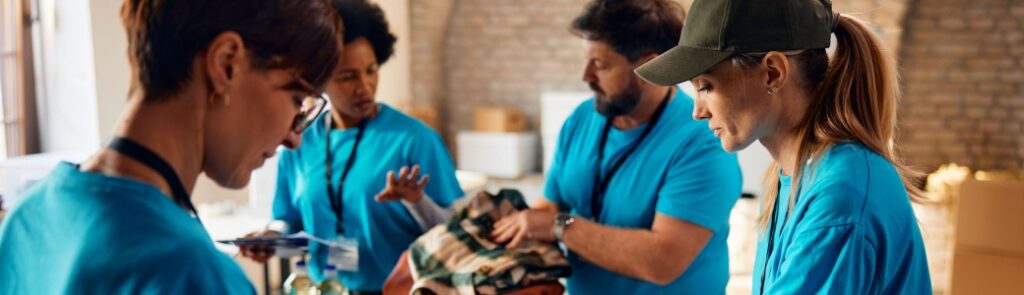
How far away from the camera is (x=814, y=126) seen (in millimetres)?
1209

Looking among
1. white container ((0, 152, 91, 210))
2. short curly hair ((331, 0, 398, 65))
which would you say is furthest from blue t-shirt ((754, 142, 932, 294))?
white container ((0, 152, 91, 210))

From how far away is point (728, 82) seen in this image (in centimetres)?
123

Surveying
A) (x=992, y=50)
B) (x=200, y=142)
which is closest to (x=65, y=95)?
(x=200, y=142)

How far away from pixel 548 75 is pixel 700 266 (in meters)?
6.11

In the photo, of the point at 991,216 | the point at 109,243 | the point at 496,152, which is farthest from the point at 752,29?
the point at 496,152

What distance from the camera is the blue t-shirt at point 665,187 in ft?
5.74

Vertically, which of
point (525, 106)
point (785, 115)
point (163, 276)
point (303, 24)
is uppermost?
point (303, 24)

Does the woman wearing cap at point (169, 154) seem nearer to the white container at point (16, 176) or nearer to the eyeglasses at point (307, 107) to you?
the eyeglasses at point (307, 107)

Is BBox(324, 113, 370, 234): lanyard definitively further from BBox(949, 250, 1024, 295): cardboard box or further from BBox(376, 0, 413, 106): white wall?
BBox(376, 0, 413, 106): white wall

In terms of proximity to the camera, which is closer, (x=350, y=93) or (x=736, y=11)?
(x=736, y=11)

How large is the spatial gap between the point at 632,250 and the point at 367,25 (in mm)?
848

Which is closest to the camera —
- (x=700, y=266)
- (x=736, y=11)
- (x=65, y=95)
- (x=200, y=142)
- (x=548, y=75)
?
(x=200, y=142)

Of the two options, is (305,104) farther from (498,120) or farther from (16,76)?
(498,120)

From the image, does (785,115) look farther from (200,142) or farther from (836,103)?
(200,142)
